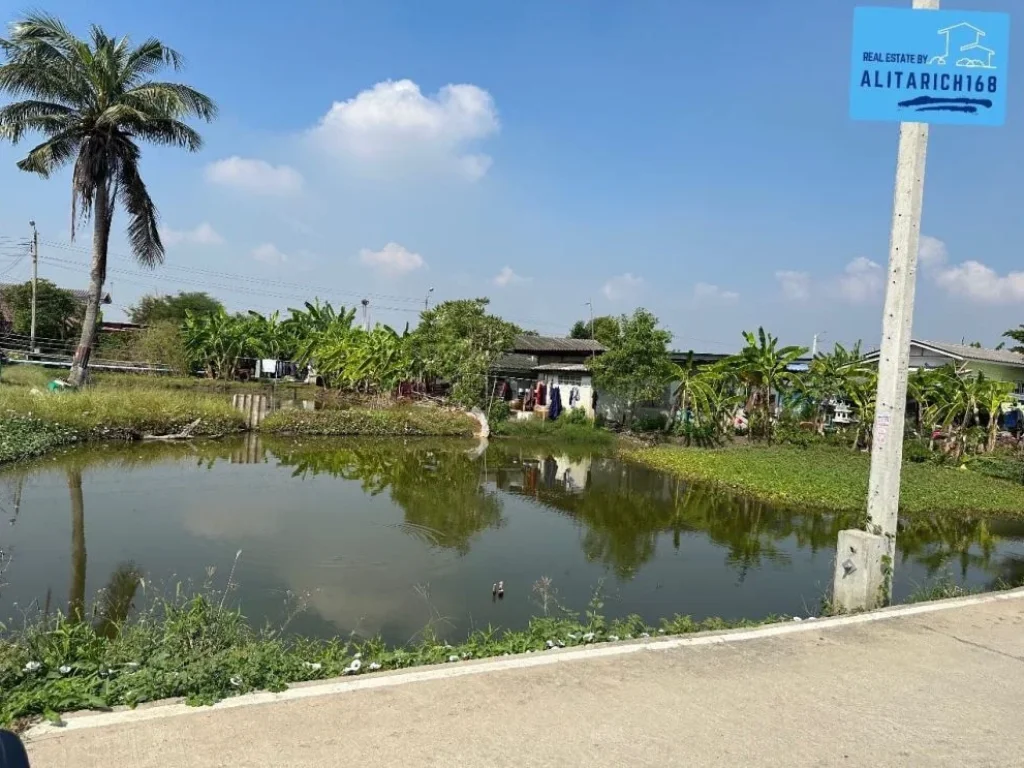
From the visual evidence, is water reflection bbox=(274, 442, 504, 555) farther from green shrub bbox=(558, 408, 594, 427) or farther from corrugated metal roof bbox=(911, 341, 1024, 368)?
corrugated metal roof bbox=(911, 341, 1024, 368)

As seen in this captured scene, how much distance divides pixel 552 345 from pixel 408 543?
28.9 metres

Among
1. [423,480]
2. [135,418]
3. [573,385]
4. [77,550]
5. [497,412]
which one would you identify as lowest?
[77,550]

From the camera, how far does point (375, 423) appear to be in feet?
76.2

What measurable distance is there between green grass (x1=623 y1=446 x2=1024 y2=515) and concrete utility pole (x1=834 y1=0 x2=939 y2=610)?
27.1 feet

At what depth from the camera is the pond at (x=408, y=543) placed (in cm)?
717

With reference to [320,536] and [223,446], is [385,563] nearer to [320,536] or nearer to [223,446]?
[320,536]

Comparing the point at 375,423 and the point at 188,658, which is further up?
the point at 375,423

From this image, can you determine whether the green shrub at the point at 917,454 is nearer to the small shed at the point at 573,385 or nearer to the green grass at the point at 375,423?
the small shed at the point at 573,385

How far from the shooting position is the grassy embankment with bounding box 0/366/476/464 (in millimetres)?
14906

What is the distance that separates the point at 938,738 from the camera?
3.61 meters

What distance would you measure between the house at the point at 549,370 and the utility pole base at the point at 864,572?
2048 centimetres

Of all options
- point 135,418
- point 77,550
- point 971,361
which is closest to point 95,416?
point 135,418

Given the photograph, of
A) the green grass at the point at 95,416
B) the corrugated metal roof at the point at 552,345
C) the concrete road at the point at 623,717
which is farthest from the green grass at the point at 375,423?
the concrete road at the point at 623,717

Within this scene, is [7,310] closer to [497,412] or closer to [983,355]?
[497,412]
